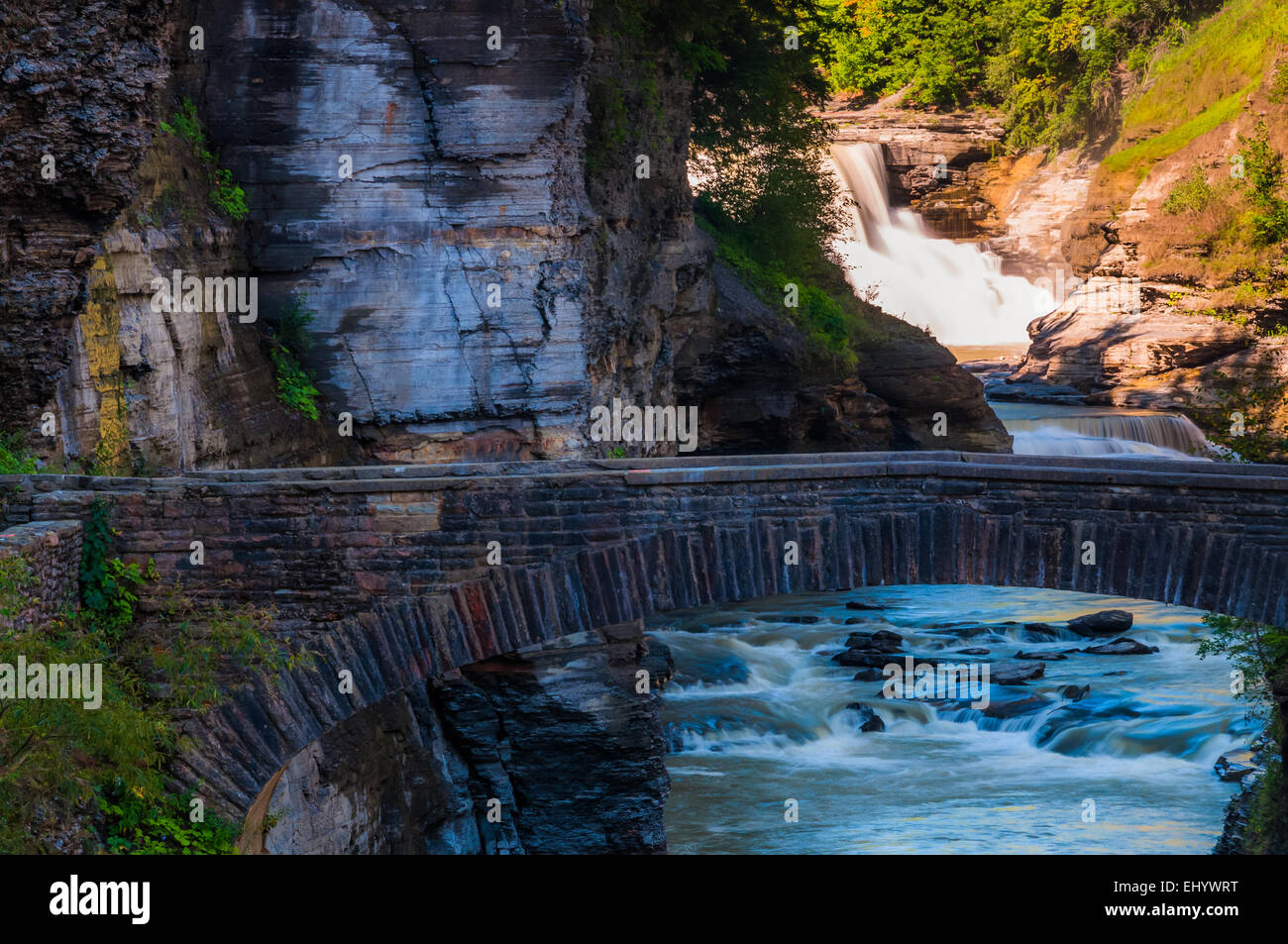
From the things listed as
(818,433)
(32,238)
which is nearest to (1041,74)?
(818,433)

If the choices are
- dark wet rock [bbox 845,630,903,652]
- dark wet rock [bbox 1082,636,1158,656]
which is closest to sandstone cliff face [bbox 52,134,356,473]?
dark wet rock [bbox 845,630,903,652]

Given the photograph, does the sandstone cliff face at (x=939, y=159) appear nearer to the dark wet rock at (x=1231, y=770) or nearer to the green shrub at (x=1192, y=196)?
the green shrub at (x=1192, y=196)

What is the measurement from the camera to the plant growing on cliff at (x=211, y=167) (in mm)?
12539

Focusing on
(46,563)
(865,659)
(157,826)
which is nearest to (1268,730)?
(865,659)

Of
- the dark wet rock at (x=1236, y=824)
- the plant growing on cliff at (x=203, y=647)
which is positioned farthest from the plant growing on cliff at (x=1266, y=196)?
the plant growing on cliff at (x=203, y=647)

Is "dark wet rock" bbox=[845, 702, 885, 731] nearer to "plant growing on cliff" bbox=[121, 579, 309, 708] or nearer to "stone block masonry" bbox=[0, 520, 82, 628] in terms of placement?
"plant growing on cliff" bbox=[121, 579, 309, 708]

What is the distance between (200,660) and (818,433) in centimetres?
1971

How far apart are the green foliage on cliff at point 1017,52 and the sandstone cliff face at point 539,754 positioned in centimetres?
3119

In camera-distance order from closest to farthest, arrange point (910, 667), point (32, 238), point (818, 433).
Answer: point (32, 238) < point (910, 667) < point (818, 433)

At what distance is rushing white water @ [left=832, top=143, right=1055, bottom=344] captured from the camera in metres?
40.0

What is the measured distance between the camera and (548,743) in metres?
13.5

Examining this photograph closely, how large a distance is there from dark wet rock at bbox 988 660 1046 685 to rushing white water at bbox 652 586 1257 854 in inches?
7.1
